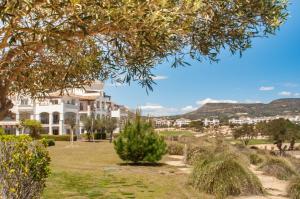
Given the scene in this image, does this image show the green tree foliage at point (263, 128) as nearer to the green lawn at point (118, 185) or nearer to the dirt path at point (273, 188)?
the dirt path at point (273, 188)

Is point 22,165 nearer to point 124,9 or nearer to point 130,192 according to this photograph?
point 124,9

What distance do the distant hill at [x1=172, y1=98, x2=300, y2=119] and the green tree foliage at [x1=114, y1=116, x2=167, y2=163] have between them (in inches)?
4920

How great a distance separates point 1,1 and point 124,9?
1.56m

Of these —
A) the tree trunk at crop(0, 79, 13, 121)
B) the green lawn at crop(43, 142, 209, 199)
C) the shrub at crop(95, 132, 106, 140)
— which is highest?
the tree trunk at crop(0, 79, 13, 121)

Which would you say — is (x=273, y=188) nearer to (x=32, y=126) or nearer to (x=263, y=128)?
(x=263, y=128)

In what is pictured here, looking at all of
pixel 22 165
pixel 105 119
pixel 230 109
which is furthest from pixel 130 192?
pixel 230 109

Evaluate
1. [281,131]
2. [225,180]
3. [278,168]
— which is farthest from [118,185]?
[281,131]

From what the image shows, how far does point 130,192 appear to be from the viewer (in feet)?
53.9

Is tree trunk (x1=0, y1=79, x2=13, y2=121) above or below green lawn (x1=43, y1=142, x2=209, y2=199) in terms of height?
above

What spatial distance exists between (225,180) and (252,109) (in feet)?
532

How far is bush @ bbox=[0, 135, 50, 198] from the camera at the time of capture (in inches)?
397

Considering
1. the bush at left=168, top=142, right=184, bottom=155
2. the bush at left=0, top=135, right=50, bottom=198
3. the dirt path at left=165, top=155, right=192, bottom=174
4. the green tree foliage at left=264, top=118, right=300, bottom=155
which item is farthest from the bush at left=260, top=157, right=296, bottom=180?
the green tree foliage at left=264, top=118, right=300, bottom=155

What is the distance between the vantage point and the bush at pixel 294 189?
1659 centimetres

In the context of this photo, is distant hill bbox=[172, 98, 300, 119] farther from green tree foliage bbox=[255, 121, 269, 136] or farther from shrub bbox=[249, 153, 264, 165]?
shrub bbox=[249, 153, 264, 165]
